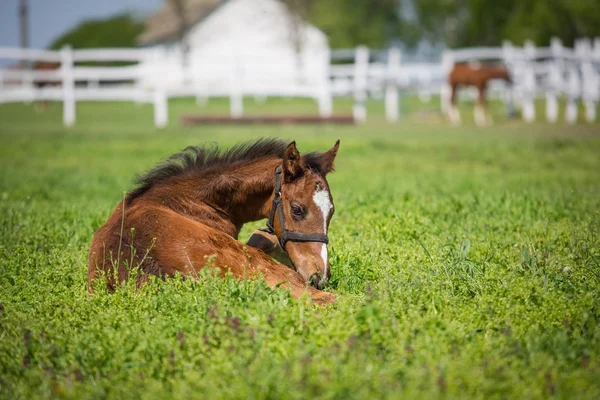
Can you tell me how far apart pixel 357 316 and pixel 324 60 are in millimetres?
25555

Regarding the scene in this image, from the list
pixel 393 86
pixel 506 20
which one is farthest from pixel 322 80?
pixel 506 20

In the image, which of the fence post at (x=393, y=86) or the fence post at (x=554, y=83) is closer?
the fence post at (x=554, y=83)

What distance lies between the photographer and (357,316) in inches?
177

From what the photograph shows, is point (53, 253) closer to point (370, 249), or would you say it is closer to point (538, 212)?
point (370, 249)

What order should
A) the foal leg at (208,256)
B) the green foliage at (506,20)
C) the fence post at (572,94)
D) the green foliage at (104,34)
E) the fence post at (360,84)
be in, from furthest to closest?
the green foliage at (104,34)
the green foliage at (506,20)
the fence post at (360,84)
the fence post at (572,94)
the foal leg at (208,256)

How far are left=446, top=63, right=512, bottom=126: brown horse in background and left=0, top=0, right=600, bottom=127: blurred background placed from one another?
0.24 ft

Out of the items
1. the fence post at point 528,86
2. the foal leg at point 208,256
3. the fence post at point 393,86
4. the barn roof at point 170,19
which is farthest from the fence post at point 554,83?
the barn roof at point 170,19

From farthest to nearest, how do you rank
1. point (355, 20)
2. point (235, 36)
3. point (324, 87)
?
1. point (355, 20)
2. point (235, 36)
3. point (324, 87)

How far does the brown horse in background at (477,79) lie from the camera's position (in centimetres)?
2825

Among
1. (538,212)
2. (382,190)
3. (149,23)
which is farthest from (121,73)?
(149,23)

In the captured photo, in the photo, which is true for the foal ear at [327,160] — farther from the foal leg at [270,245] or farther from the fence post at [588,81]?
the fence post at [588,81]

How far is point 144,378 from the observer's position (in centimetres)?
412

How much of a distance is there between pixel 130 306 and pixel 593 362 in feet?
9.42

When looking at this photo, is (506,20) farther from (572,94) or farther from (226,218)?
(226,218)
